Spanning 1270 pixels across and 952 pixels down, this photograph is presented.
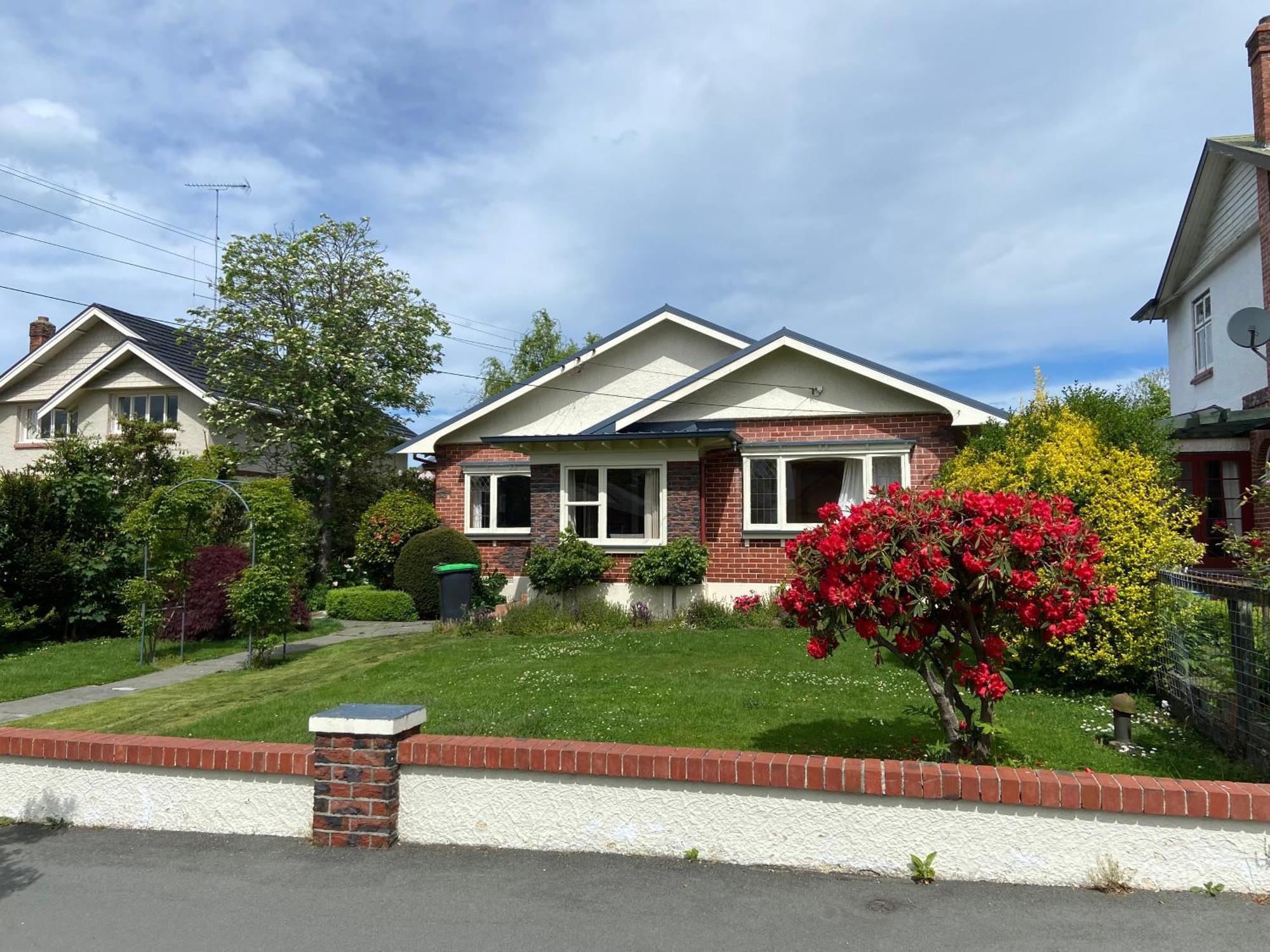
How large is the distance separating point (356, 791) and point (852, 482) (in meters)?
11.3

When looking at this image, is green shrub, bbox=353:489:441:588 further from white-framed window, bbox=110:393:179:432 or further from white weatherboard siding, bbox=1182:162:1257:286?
white weatherboard siding, bbox=1182:162:1257:286

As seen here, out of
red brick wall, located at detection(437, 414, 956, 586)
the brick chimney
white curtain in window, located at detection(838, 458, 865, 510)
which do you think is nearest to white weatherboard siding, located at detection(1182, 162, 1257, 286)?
red brick wall, located at detection(437, 414, 956, 586)

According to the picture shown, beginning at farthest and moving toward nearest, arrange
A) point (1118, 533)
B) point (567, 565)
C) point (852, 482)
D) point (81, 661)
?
point (852, 482) → point (567, 565) → point (81, 661) → point (1118, 533)

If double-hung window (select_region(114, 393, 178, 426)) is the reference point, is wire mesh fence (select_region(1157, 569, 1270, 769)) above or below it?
below

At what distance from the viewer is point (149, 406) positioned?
76.5 feet

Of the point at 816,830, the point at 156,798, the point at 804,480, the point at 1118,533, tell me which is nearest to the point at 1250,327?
the point at 1118,533

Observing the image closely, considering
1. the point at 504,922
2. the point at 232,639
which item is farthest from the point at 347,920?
the point at 232,639

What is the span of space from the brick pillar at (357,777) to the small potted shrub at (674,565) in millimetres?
9328

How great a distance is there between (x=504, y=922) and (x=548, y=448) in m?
11.6

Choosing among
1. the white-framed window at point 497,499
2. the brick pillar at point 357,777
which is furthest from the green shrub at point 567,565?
the brick pillar at point 357,777

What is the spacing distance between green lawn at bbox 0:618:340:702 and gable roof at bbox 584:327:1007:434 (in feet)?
21.3

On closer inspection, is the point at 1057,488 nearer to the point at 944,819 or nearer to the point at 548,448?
the point at 944,819

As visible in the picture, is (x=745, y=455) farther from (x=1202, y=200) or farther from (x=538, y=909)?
(x=538, y=909)

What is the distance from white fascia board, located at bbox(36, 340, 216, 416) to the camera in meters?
22.2
